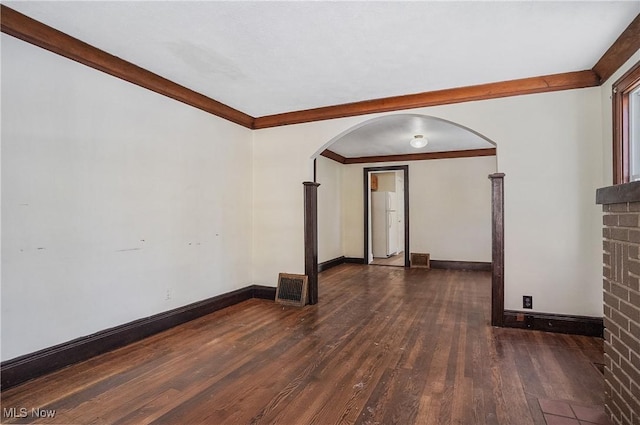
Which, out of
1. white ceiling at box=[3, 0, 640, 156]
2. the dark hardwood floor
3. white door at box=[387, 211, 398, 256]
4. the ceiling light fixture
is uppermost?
white ceiling at box=[3, 0, 640, 156]

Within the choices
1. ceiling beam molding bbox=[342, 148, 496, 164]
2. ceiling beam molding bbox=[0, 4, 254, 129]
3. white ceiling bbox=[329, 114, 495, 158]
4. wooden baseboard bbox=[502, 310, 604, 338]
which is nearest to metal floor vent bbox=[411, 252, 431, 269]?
ceiling beam molding bbox=[342, 148, 496, 164]

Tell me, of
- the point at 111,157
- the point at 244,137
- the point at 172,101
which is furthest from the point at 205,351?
the point at 244,137

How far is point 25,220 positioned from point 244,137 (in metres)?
2.72

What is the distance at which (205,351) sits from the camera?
2.83 metres

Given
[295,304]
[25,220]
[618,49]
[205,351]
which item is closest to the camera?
[25,220]

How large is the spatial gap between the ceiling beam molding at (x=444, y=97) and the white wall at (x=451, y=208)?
352cm

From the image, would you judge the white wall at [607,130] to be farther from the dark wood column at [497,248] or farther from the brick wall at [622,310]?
the brick wall at [622,310]

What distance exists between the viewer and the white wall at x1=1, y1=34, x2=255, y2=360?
7.52 feet

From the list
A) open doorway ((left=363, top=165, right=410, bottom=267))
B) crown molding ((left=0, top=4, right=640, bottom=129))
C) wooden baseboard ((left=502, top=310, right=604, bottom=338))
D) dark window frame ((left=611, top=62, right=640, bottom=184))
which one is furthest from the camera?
open doorway ((left=363, top=165, right=410, bottom=267))

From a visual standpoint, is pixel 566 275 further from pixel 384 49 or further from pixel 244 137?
pixel 244 137

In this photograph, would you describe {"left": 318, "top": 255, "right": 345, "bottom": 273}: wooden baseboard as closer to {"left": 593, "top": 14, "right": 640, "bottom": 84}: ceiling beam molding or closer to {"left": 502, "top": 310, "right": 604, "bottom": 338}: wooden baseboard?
{"left": 502, "top": 310, "right": 604, "bottom": 338}: wooden baseboard

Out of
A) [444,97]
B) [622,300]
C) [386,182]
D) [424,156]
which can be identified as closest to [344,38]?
[444,97]

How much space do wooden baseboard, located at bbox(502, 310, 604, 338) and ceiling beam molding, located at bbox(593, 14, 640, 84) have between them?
2.24 meters

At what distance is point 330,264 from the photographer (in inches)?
282
